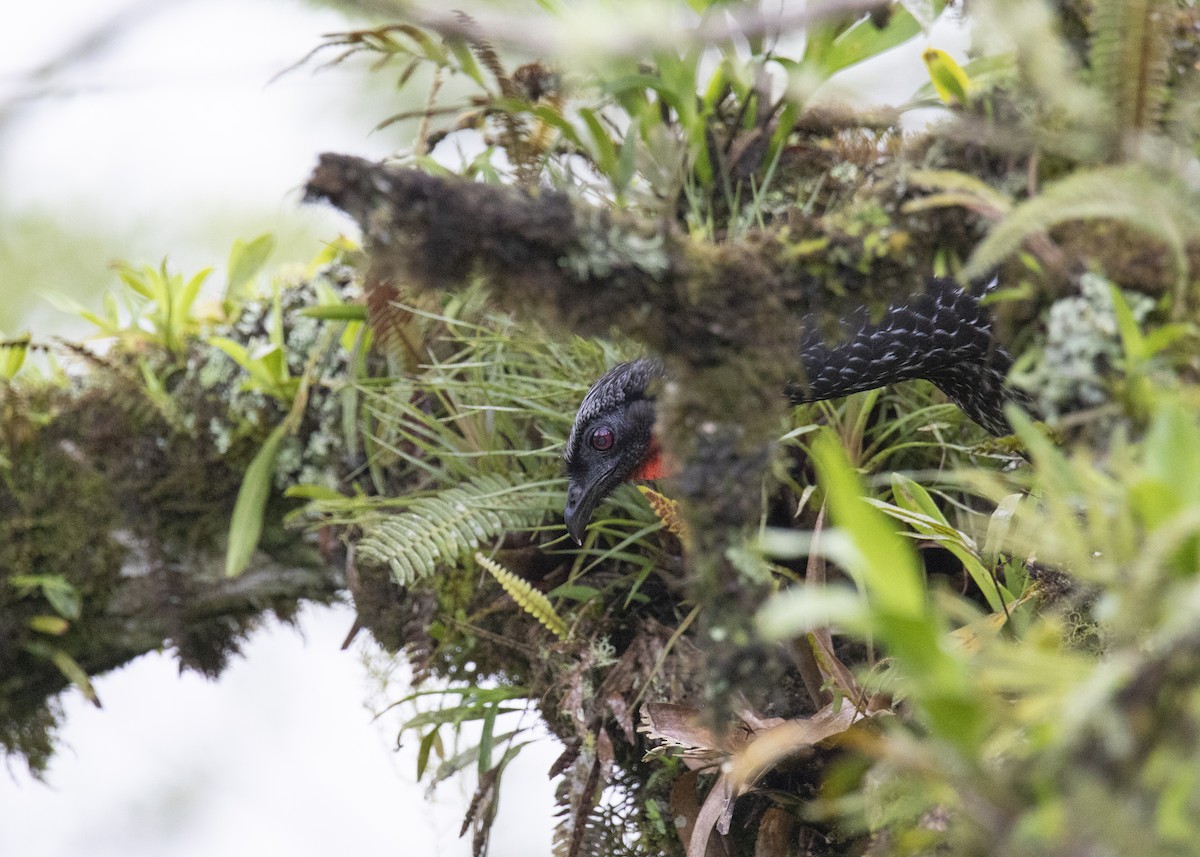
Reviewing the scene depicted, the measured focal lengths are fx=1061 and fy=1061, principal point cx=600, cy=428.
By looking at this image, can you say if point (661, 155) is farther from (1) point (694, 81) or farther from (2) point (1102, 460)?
(2) point (1102, 460)

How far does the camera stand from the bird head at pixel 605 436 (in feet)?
7.45

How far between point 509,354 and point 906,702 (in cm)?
123

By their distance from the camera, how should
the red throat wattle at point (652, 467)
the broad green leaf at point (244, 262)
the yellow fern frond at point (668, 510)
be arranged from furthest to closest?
the broad green leaf at point (244, 262)
the red throat wattle at point (652, 467)
the yellow fern frond at point (668, 510)

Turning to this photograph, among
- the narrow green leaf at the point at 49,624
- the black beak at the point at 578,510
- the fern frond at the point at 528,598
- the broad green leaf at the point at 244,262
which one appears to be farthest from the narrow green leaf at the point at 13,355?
the black beak at the point at 578,510

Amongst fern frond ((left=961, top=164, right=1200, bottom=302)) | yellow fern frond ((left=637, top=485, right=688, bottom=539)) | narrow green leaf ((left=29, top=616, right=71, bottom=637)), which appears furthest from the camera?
narrow green leaf ((left=29, top=616, right=71, bottom=637))

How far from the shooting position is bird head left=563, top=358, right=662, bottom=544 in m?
2.27

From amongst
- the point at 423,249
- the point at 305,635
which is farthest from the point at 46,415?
the point at 423,249

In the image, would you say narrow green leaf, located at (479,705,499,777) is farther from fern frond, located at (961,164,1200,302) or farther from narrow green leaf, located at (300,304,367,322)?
fern frond, located at (961,164,1200,302)

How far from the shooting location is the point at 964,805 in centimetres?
85

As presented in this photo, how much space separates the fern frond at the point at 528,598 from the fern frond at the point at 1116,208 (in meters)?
1.30

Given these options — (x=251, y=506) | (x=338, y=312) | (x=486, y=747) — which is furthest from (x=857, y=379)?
(x=251, y=506)

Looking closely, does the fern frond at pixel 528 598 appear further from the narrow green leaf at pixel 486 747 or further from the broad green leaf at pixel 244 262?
the broad green leaf at pixel 244 262

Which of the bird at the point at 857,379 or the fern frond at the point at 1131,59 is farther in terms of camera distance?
the bird at the point at 857,379

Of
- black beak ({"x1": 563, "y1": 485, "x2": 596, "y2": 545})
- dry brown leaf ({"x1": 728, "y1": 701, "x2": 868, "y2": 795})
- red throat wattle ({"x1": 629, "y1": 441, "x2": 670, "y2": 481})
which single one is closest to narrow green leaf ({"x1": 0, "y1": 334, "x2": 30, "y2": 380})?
black beak ({"x1": 563, "y1": 485, "x2": 596, "y2": 545})
